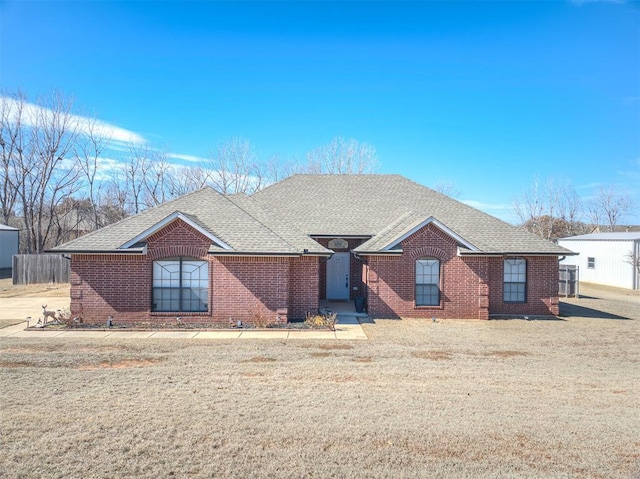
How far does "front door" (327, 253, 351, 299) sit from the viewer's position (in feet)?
63.3

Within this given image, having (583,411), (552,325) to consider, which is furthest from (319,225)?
(583,411)

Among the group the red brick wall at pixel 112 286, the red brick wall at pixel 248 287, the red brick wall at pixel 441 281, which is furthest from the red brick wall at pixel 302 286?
the red brick wall at pixel 112 286

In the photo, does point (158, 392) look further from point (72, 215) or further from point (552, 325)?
point (72, 215)

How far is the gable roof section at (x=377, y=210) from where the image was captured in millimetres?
17125

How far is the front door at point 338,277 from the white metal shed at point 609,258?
2204 cm

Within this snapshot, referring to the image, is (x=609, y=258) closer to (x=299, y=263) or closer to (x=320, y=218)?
(x=320, y=218)

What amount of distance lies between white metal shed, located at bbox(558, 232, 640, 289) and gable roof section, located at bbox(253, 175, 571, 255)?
17.5 m

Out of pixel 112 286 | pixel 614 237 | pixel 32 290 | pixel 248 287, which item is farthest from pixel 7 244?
pixel 614 237

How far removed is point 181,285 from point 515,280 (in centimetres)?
1326

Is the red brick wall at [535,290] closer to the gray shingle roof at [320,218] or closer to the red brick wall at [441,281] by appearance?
the gray shingle roof at [320,218]

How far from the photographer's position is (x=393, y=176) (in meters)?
23.5

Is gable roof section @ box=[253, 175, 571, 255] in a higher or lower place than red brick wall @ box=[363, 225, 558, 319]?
higher

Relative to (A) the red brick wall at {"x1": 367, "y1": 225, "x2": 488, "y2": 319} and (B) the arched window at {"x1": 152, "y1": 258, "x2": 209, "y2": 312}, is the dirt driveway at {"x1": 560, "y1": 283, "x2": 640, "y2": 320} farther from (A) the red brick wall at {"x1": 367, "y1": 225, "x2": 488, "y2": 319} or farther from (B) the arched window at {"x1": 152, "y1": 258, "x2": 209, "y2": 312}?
(B) the arched window at {"x1": 152, "y1": 258, "x2": 209, "y2": 312}

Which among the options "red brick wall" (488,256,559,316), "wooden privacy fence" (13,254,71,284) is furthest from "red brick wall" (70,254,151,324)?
"wooden privacy fence" (13,254,71,284)
